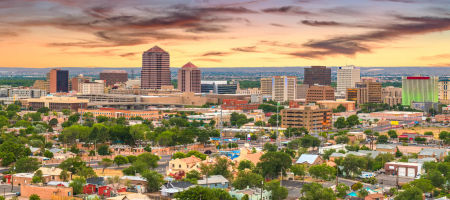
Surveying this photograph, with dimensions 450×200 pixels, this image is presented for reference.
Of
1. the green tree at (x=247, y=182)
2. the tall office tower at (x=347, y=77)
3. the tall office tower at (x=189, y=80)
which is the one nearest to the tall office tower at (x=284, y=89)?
the tall office tower at (x=189, y=80)

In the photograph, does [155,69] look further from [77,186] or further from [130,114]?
[77,186]

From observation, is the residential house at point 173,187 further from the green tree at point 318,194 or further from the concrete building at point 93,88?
the concrete building at point 93,88

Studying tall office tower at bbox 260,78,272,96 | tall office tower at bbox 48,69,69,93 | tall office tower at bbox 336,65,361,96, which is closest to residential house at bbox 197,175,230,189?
tall office tower at bbox 260,78,272,96

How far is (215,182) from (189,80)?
122712mm

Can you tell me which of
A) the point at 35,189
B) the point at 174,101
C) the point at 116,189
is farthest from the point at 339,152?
the point at 174,101

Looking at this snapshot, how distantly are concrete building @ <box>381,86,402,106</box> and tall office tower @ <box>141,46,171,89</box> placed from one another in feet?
177

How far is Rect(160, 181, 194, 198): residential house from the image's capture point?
34.3 meters

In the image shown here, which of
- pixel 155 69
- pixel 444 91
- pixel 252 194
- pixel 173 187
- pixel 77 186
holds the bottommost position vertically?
pixel 252 194

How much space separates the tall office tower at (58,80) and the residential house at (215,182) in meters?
137

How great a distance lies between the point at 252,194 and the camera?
1312 inches

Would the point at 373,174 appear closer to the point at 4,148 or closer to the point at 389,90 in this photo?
the point at 4,148

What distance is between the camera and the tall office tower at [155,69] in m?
164

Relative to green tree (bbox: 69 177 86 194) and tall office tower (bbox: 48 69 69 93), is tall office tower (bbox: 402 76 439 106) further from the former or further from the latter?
green tree (bbox: 69 177 86 194)

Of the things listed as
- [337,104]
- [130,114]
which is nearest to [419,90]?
[337,104]
